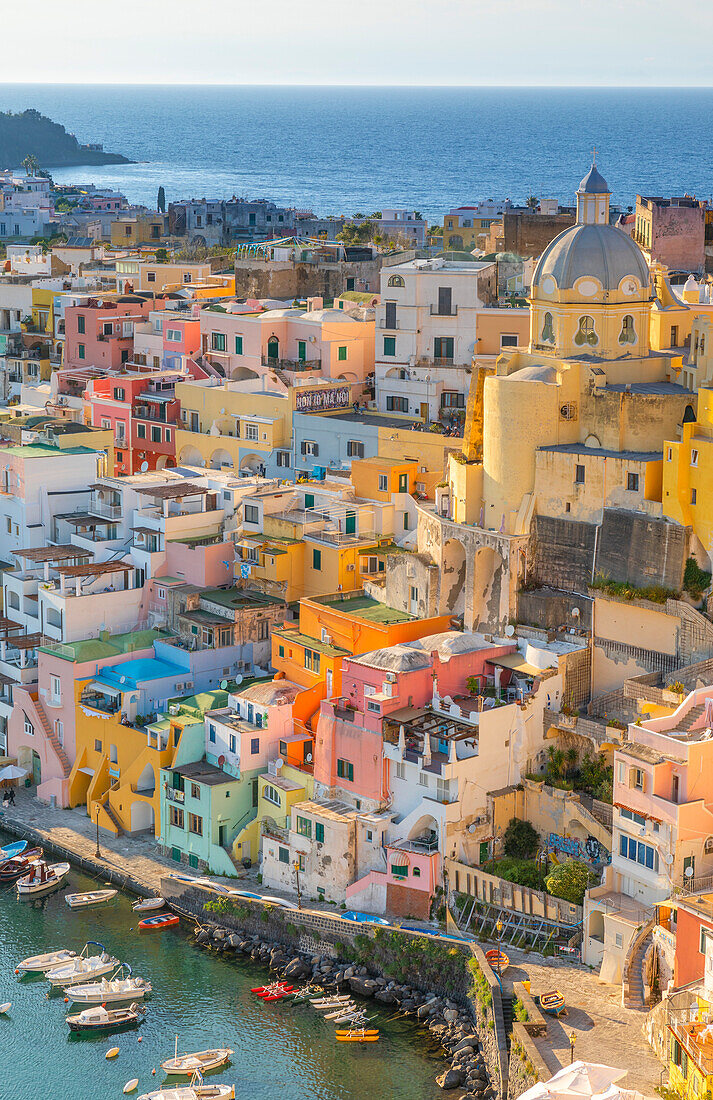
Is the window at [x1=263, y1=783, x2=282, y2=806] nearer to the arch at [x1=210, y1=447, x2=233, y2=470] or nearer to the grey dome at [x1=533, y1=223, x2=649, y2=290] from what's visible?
the grey dome at [x1=533, y1=223, x2=649, y2=290]

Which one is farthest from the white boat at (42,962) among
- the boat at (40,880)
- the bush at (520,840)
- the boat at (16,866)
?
the bush at (520,840)

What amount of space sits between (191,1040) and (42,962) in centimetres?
473

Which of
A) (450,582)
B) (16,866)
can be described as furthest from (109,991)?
(450,582)

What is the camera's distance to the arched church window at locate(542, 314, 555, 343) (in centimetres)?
4725

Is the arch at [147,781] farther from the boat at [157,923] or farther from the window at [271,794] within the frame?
the boat at [157,923]

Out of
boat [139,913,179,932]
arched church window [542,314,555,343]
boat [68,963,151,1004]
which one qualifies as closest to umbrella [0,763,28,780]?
boat [139,913,179,932]

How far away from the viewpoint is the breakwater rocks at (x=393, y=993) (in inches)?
1422

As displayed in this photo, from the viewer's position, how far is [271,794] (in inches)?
1735

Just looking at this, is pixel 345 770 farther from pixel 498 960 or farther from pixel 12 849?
pixel 12 849

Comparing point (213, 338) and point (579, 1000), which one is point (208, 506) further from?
point (579, 1000)

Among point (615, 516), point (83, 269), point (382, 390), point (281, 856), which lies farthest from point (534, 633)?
Result: point (83, 269)

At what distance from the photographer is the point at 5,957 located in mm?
42031

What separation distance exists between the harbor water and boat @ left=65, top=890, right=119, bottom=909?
1053 millimetres

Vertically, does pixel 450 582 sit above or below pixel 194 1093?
above
